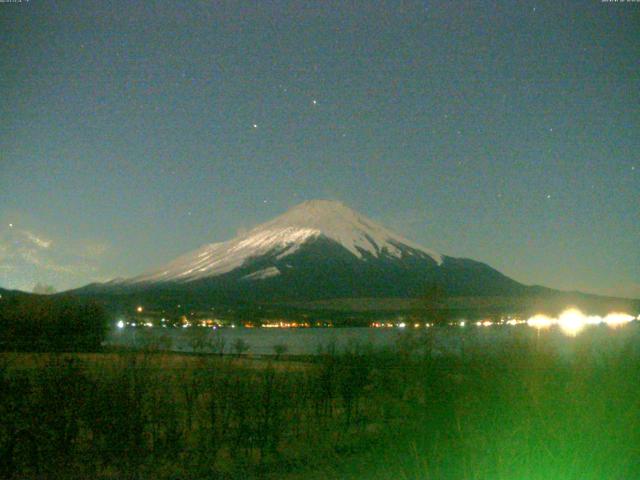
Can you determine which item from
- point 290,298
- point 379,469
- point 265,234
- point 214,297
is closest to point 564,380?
point 379,469

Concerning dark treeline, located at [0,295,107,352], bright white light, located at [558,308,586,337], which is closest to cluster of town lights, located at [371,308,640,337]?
bright white light, located at [558,308,586,337]

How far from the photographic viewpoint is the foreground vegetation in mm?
8508

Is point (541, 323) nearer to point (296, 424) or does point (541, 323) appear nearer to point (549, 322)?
point (549, 322)

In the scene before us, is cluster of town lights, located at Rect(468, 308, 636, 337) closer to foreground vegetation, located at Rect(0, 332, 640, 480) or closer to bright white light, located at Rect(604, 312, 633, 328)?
bright white light, located at Rect(604, 312, 633, 328)

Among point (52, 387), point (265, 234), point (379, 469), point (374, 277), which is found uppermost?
point (265, 234)

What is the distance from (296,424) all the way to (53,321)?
743 inches

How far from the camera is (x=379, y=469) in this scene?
9.32 m

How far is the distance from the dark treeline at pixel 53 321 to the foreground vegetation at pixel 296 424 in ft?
44.8

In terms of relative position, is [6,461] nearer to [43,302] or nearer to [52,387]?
[52,387]

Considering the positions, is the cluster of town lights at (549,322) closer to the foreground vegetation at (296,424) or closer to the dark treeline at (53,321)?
the dark treeline at (53,321)

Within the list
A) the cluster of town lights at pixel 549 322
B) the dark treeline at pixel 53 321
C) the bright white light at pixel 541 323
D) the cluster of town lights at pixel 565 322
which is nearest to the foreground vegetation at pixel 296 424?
the dark treeline at pixel 53 321

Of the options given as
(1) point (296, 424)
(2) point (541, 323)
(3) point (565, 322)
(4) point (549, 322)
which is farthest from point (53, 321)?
(3) point (565, 322)

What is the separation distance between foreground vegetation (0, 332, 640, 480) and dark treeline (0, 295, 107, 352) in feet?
44.8

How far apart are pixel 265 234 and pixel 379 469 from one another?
14401 cm
